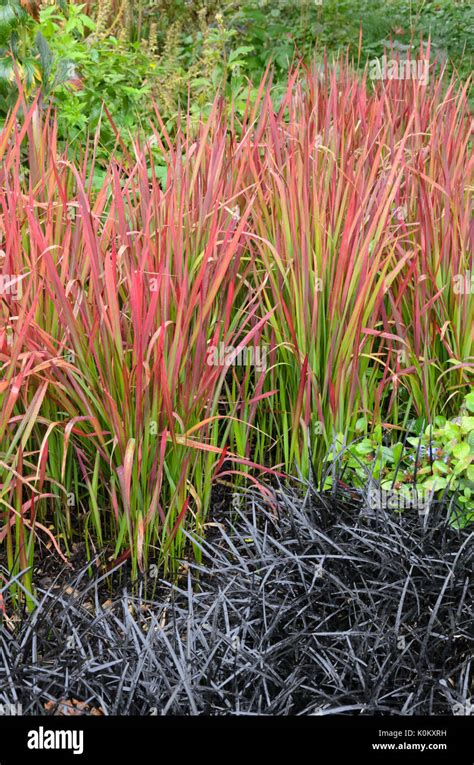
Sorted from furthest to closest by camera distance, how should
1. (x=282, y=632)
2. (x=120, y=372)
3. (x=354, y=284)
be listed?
(x=354, y=284) → (x=120, y=372) → (x=282, y=632)

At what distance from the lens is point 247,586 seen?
202 centimetres

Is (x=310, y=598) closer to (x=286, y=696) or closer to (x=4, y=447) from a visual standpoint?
(x=286, y=696)

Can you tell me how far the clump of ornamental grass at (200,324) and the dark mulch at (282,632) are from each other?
151 millimetres

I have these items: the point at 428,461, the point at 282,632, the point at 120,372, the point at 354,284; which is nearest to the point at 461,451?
the point at 428,461

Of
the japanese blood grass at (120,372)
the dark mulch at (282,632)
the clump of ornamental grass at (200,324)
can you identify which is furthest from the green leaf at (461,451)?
the japanese blood grass at (120,372)

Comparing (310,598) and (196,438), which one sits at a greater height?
(196,438)

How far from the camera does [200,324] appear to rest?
2031 mm

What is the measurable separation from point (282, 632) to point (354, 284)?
943mm

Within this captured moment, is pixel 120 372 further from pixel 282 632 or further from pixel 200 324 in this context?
pixel 282 632

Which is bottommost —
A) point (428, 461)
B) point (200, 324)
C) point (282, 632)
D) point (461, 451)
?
point (282, 632)

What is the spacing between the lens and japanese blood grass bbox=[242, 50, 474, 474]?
7.52ft

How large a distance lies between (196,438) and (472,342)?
918mm

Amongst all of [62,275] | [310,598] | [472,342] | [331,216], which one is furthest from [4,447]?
[472,342]

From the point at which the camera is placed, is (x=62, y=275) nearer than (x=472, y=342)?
Yes
